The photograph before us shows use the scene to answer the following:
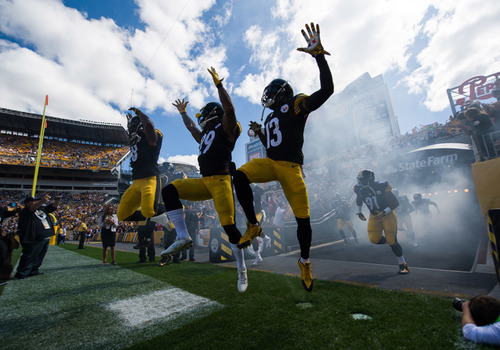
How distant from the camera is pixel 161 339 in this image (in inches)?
90.8

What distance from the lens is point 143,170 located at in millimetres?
4086

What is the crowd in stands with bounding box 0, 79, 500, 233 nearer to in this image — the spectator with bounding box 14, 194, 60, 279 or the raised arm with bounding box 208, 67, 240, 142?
the raised arm with bounding box 208, 67, 240, 142

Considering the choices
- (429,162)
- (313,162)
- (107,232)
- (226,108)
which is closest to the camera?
(226,108)

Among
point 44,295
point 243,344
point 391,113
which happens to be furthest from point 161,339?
point 391,113

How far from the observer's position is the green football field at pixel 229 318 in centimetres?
217

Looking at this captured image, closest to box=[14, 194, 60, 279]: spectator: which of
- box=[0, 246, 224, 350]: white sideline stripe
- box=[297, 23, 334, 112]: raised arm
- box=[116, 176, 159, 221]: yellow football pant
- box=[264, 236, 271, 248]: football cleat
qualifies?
box=[0, 246, 224, 350]: white sideline stripe

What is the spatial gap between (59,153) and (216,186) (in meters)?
44.2

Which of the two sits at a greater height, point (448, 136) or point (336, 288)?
point (448, 136)

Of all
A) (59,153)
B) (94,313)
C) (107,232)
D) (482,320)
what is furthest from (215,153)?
(59,153)

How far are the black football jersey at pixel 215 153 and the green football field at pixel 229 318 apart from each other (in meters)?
1.80

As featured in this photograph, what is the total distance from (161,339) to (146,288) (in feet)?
7.27

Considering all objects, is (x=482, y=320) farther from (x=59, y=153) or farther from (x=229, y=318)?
(x=59, y=153)

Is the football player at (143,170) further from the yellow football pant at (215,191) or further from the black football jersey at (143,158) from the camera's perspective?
the yellow football pant at (215,191)

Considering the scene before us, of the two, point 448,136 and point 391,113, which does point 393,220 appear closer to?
point 448,136
